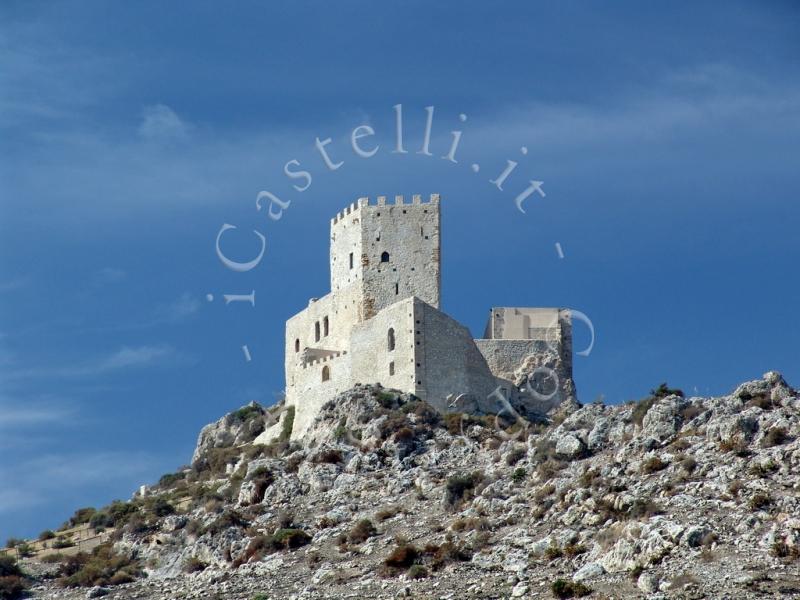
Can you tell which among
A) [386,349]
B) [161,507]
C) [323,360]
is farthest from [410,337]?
[161,507]

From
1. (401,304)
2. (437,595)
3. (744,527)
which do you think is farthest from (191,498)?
(744,527)

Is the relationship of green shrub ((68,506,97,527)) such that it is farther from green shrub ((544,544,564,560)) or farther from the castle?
green shrub ((544,544,564,560))

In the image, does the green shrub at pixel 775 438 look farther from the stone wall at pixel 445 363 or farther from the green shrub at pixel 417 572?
the stone wall at pixel 445 363

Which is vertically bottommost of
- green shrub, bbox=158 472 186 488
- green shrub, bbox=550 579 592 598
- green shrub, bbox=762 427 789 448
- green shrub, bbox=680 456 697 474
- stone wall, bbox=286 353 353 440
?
green shrub, bbox=550 579 592 598

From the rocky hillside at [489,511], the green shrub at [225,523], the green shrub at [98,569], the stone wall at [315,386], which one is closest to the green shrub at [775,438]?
the rocky hillside at [489,511]

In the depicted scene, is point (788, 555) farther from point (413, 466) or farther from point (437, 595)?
point (413, 466)

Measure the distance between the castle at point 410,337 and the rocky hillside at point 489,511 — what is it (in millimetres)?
2283

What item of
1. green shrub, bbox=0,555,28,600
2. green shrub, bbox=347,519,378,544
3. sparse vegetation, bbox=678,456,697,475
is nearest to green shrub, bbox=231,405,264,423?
green shrub, bbox=0,555,28,600

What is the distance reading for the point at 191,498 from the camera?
85625mm

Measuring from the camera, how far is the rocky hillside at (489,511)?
185 feet

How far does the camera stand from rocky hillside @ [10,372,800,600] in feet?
185

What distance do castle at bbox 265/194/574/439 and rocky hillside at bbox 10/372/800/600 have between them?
228 centimetres

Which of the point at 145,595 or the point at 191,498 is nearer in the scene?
the point at 145,595

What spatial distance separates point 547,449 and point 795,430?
1148cm
